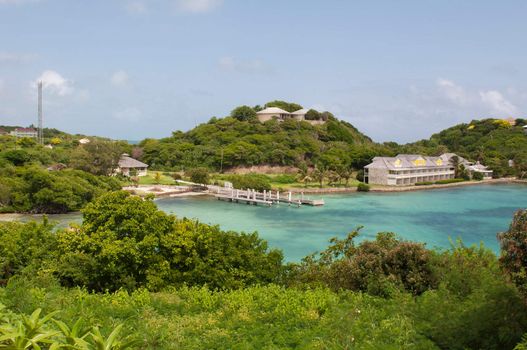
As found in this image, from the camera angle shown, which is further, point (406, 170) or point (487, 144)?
point (487, 144)

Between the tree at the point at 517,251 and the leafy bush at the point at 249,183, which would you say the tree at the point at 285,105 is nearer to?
the leafy bush at the point at 249,183

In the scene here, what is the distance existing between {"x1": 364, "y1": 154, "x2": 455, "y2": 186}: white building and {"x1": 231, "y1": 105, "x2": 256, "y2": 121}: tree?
2150 cm

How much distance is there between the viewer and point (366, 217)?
29797 mm

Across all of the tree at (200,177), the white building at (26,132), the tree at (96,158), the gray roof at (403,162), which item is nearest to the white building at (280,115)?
the gray roof at (403,162)

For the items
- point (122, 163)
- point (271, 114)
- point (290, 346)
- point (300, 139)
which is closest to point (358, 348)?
point (290, 346)

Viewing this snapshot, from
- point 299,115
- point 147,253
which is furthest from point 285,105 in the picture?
point 147,253

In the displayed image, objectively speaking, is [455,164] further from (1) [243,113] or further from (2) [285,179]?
(1) [243,113]

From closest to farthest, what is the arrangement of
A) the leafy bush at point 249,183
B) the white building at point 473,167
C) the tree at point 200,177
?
1. the leafy bush at point 249,183
2. the tree at point 200,177
3. the white building at point 473,167

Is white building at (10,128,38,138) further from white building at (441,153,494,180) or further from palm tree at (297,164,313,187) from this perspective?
white building at (441,153,494,180)

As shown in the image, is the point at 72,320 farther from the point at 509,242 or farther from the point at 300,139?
the point at 300,139

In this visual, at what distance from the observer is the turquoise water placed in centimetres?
2405

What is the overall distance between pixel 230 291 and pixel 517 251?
17.2 feet

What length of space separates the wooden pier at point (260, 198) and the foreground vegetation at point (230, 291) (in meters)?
22.1

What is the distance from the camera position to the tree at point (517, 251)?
471 cm
